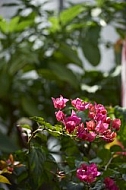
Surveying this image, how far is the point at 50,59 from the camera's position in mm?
1302

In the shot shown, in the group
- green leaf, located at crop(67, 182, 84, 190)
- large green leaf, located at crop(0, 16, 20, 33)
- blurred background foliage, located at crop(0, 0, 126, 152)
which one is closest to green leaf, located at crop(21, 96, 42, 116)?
blurred background foliage, located at crop(0, 0, 126, 152)

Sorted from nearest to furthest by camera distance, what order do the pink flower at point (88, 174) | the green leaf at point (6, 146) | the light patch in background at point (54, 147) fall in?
1. the pink flower at point (88, 174)
2. the light patch in background at point (54, 147)
3. the green leaf at point (6, 146)

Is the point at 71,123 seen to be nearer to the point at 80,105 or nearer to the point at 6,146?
the point at 80,105

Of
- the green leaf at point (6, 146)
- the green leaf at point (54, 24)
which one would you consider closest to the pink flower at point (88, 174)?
the green leaf at point (6, 146)

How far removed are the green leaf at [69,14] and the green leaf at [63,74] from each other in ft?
0.36

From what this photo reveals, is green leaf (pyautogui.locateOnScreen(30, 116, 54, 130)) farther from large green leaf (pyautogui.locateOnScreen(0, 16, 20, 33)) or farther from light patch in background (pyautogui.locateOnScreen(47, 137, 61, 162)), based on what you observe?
large green leaf (pyautogui.locateOnScreen(0, 16, 20, 33))

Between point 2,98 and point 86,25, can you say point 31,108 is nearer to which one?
point 2,98

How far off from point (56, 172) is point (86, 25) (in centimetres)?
62

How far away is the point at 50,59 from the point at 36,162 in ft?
2.22

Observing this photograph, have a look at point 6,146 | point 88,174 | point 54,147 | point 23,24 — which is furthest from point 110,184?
point 23,24

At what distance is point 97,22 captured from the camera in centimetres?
131

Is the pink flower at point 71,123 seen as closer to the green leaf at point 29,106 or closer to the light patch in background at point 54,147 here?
the light patch in background at point 54,147

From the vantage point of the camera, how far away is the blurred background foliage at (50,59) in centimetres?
123

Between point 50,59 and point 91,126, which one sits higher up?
point 91,126
